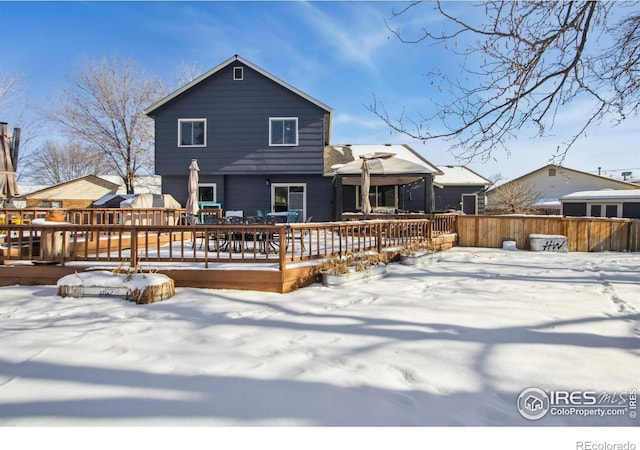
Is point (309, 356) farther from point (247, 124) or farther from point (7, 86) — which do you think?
point (7, 86)

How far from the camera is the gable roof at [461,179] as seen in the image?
19391 millimetres

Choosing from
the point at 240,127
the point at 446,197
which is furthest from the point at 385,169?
the point at 446,197

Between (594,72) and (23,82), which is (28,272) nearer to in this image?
(594,72)

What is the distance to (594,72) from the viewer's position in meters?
4.53

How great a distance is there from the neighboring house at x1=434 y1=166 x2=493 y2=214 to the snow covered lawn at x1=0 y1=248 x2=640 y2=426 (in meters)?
15.2

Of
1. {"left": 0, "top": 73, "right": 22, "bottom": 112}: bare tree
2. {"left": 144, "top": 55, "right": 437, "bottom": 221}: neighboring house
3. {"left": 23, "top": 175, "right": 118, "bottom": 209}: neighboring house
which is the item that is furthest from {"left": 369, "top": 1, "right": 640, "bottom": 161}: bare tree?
{"left": 23, "top": 175, "right": 118, "bottom": 209}: neighboring house

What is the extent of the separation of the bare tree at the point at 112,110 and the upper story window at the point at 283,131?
1531cm

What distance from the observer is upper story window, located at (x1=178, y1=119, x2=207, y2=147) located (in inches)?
531

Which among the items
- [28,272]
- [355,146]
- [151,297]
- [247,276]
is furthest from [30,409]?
[355,146]

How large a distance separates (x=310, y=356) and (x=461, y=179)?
19.4m

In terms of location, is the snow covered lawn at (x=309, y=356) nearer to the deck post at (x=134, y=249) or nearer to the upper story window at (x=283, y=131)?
the deck post at (x=134, y=249)

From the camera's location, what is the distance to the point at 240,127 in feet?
43.9

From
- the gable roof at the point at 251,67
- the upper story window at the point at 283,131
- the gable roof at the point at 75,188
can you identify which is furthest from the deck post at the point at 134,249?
the gable roof at the point at 75,188
